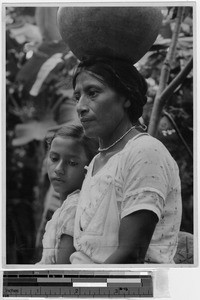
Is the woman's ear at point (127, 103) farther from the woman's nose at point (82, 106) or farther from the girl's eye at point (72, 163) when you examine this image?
the girl's eye at point (72, 163)

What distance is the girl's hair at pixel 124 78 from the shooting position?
78.9 inches

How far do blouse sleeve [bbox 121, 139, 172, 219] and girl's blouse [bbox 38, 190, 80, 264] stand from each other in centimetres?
21

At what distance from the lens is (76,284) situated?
6.60 ft

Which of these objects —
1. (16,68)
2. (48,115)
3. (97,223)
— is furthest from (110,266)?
(16,68)

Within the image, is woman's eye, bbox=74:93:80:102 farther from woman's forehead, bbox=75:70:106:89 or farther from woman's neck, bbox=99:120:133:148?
woman's neck, bbox=99:120:133:148

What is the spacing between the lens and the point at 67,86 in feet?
6.71

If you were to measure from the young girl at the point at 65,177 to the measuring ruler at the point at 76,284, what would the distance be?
0.23ft

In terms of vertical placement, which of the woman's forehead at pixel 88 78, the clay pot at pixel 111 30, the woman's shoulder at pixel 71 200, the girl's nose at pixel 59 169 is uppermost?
the clay pot at pixel 111 30

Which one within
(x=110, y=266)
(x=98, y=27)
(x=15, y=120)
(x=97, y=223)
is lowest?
(x=110, y=266)

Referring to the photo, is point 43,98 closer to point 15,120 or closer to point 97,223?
point 15,120

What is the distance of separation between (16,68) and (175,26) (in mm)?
649

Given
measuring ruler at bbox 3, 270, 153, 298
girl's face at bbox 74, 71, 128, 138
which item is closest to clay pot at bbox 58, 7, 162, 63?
girl's face at bbox 74, 71, 128, 138

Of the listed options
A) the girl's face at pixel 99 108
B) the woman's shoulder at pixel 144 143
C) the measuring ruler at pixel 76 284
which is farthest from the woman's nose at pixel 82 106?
the measuring ruler at pixel 76 284

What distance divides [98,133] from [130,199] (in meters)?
0.28
